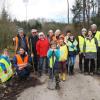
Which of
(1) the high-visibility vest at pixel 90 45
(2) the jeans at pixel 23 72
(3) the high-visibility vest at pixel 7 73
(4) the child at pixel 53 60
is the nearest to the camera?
(3) the high-visibility vest at pixel 7 73

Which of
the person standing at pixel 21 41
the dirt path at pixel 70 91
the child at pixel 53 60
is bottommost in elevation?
the dirt path at pixel 70 91

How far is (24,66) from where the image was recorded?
43.6 feet

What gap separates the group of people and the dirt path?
0.72 m

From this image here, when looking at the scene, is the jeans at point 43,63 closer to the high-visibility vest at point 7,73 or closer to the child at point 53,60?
the child at point 53,60

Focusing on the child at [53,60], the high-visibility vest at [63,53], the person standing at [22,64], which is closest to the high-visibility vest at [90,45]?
the high-visibility vest at [63,53]

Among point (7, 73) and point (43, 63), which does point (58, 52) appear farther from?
point (7, 73)

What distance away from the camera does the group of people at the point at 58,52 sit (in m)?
13.3

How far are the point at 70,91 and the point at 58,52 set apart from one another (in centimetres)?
189

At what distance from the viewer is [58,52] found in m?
13.1

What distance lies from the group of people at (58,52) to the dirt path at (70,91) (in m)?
0.72

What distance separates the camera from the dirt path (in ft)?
35.9

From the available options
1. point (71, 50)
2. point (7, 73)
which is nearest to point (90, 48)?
point (71, 50)

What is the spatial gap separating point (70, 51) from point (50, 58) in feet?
4.98

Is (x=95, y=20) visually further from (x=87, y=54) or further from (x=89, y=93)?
(x=89, y=93)
